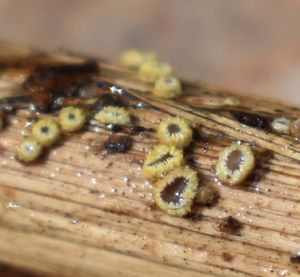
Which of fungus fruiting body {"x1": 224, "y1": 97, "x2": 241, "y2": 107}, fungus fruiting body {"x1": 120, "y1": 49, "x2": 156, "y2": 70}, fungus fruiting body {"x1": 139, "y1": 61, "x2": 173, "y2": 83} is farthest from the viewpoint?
fungus fruiting body {"x1": 120, "y1": 49, "x2": 156, "y2": 70}

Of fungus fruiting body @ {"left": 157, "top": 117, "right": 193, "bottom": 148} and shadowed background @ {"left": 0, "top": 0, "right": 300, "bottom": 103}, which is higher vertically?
shadowed background @ {"left": 0, "top": 0, "right": 300, "bottom": 103}

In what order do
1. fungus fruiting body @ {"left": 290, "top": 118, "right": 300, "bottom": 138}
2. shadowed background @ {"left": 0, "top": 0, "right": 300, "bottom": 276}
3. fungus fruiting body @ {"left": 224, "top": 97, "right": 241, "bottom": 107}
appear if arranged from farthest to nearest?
shadowed background @ {"left": 0, "top": 0, "right": 300, "bottom": 276} < fungus fruiting body @ {"left": 224, "top": 97, "right": 241, "bottom": 107} < fungus fruiting body @ {"left": 290, "top": 118, "right": 300, "bottom": 138}

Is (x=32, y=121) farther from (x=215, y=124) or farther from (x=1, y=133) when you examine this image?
(x=215, y=124)

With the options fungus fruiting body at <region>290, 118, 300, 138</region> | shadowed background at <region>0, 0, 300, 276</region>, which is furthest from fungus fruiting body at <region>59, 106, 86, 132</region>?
shadowed background at <region>0, 0, 300, 276</region>

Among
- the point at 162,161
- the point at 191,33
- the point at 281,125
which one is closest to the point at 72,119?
the point at 162,161

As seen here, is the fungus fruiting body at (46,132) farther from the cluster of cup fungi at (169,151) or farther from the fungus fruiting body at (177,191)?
the fungus fruiting body at (177,191)

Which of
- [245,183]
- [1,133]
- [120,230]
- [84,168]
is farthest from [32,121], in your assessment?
[245,183]

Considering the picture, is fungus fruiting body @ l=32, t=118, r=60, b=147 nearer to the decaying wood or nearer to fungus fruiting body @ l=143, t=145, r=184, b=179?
the decaying wood
